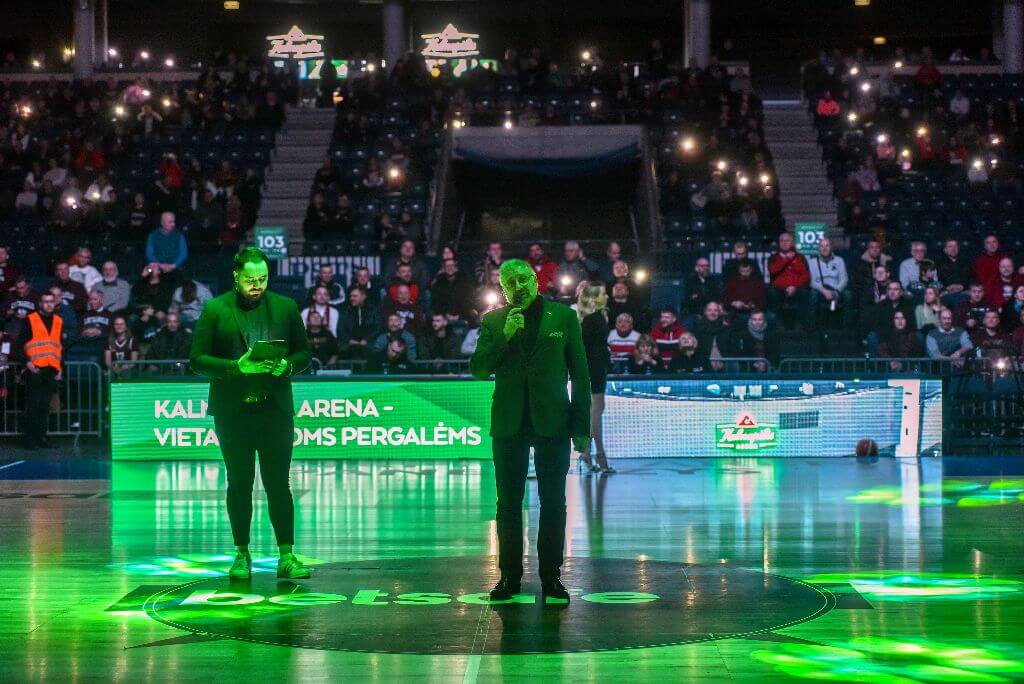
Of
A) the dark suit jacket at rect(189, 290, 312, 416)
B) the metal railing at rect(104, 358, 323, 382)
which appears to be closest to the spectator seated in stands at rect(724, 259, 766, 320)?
the metal railing at rect(104, 358, 323, 382)

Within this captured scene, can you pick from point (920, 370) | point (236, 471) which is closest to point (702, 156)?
point (920, 370)

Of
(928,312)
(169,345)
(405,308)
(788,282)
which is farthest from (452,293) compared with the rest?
(928,312)

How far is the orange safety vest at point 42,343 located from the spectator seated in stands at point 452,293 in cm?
510

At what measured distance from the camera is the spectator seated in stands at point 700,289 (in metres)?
20.4

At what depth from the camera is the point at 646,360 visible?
17.6 m

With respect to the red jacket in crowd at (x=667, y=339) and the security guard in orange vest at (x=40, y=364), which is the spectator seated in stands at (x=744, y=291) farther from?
the security guard in orange vest at (x=40, y=364)

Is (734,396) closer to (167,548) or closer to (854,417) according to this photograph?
(854,417)

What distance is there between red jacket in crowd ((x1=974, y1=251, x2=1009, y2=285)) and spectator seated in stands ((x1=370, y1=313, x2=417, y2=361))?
8566 millimetres

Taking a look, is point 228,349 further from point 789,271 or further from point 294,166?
point 294,166

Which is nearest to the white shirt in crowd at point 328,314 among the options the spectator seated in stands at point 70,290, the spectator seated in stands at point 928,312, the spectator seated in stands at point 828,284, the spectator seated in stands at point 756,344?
the spectator seated in stands at point 70,290

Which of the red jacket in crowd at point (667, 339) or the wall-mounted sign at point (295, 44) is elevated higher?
the wall-mounted sign at point (295, 44)

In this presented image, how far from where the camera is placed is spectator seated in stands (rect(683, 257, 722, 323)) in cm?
2038

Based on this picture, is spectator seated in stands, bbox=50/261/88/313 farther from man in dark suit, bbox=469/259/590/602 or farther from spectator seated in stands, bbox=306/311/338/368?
man in dark suit, bbox=469/259/590/602

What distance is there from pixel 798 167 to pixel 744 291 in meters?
9.73
